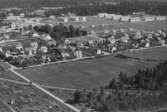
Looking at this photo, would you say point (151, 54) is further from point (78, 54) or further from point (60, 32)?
point (60, 32)

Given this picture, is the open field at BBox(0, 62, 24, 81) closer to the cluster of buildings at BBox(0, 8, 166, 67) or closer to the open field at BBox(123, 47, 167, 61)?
the cluster of buildings at BBox(0, 8, 166, 67)

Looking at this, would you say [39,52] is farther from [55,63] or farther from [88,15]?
[88,15]

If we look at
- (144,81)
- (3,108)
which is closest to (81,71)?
(144,81)

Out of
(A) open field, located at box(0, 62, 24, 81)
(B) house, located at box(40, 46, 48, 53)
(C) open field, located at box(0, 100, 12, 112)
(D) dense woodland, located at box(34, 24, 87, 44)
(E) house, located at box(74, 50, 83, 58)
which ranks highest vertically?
(D) dense woodland, located at box(34, 24, 87, 44)

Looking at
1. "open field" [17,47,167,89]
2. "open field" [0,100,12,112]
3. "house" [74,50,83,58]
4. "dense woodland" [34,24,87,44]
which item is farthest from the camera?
"dense woodland" [34,24,87,44]

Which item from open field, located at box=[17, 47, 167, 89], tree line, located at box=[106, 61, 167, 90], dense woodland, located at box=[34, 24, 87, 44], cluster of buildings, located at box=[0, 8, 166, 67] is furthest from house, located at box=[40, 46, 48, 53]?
tree line, located at box=[106, 61, 167, 90]

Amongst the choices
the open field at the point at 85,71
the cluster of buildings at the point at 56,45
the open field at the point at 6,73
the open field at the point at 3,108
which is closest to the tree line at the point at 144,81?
the open field at the point at 85,71

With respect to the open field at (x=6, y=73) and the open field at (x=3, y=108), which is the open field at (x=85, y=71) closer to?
the open field at (x=6, y=73)
